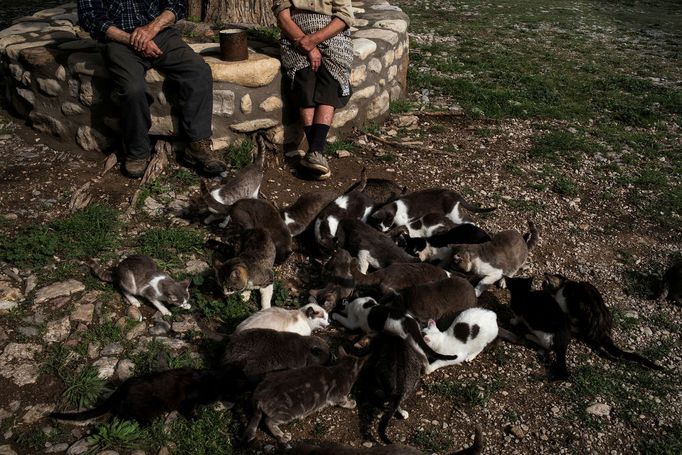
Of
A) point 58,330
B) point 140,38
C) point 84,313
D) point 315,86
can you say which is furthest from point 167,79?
point 58,330

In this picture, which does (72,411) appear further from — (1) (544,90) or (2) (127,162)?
(1) (544,90)

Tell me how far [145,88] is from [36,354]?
3115 millimetres

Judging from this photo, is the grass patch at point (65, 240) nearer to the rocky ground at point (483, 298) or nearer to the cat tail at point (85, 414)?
the rocky ground at point (483, 298)

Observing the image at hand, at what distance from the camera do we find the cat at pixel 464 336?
4.44m

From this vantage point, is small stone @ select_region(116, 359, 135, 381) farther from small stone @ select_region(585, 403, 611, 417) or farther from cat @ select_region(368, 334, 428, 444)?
small stone @ select_region(585, 403, 611, 417)

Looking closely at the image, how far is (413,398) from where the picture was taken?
424 cm

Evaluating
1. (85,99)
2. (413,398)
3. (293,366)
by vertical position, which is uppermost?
(85,99)

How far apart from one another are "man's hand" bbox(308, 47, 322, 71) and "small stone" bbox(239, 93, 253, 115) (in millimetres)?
811

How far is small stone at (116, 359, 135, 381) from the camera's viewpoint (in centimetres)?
418

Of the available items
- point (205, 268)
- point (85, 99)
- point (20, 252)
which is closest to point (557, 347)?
point (205, 268)

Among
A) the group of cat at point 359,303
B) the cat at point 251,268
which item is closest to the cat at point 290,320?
the group of cat at point 359,303

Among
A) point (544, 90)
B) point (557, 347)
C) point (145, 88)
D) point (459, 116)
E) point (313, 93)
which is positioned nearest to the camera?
point (557, 347)

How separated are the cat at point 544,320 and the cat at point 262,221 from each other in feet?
6.92

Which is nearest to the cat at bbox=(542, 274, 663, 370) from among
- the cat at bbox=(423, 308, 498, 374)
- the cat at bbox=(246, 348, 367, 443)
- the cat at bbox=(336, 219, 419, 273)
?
the cat at bbox=(423, 308, 498, 374)
